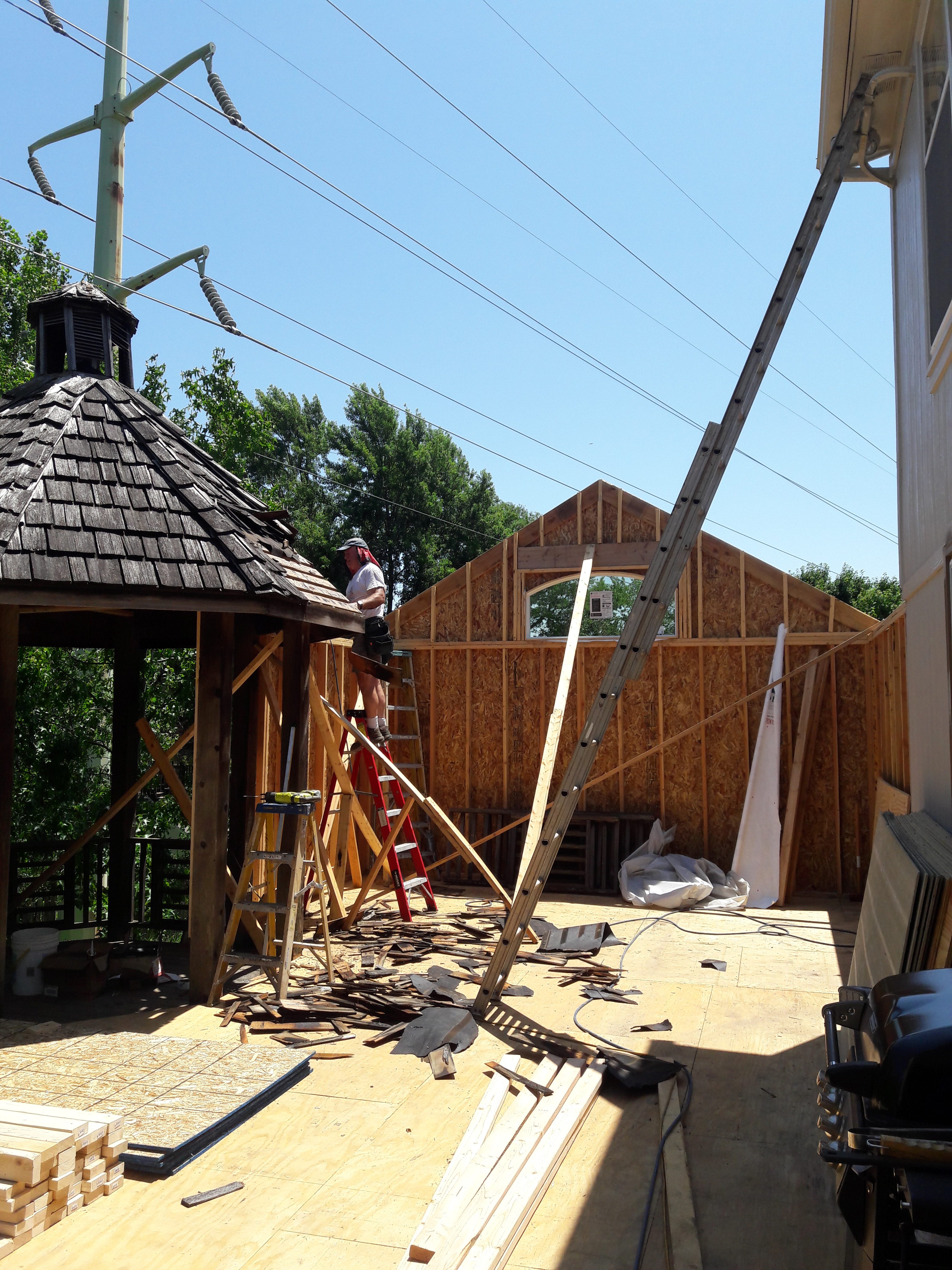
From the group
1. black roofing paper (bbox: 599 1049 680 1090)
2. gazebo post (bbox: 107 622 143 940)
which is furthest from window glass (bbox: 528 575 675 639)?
black roofing paper (bbox: 599 1049 680 1090)

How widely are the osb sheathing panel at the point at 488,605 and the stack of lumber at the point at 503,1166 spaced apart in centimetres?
699

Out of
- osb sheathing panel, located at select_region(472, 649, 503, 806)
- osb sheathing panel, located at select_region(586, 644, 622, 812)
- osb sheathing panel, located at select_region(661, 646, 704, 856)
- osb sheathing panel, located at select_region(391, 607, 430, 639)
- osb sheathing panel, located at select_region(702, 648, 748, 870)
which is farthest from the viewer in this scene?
osb sheathing panel, located at select_region(391, 607, 430, 639)

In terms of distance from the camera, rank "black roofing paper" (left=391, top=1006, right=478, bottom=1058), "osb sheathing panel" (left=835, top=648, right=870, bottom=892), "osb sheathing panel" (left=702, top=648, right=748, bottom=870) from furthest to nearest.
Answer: "osb sheathing panel" (left=702, top=648, right=748, bottom=870), "osb sheathing panel" (left=835, top=648, right=870, bottom=892), "black roofing paper" (left=391, top=1006, right=478, bottom=1058)

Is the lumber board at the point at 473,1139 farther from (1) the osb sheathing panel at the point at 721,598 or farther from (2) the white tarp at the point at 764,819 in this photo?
(1) the osb sheathing panel at the point at 721,598

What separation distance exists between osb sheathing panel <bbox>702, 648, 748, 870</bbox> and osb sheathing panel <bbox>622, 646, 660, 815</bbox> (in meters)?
0.59

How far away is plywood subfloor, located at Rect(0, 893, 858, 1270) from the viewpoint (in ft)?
11.1

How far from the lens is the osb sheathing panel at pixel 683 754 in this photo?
1105 cm

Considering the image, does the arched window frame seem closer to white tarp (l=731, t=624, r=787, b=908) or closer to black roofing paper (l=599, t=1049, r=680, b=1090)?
white tarp (l=731, t=624, r=787, b=908)

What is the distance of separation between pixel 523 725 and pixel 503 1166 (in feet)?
25.9

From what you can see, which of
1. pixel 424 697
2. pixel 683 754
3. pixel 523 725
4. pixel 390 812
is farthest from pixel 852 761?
pixel 390 812

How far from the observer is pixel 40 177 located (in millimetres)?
10102

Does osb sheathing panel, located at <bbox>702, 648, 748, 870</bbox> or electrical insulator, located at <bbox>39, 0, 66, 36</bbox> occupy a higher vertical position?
electrical insulator, located at <bbox>39, 0, 66, 36</bbox>

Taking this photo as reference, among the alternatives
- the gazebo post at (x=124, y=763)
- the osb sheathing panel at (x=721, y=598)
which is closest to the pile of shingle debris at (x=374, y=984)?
the gazebo post at (x=124, y=763)

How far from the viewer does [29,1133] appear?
11.9ft
